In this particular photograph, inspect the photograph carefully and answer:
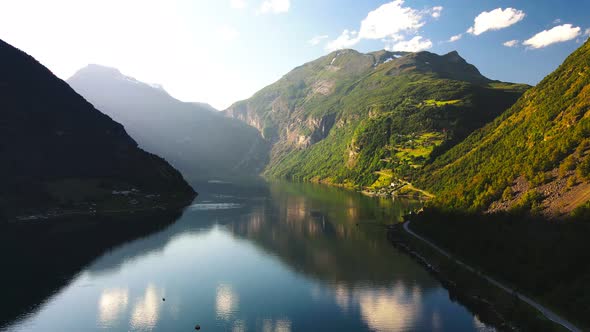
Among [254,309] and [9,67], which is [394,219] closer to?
[254,309]

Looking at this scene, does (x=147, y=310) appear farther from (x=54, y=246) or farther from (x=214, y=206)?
(x=214, y=206)

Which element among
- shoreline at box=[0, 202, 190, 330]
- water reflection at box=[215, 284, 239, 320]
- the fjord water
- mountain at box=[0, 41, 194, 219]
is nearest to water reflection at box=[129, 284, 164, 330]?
the fjord water

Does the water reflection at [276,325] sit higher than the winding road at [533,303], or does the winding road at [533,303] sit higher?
the winding road at [533,303]

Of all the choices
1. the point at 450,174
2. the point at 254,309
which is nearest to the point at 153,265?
the point at 254,309

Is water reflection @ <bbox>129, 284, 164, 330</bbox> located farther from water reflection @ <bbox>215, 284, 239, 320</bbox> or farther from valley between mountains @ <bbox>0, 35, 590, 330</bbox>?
valley between mountains @ <bbox>0, 35, 590, 330</bbox>

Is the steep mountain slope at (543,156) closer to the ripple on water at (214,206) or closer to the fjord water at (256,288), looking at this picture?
the fjord water at (256,288)

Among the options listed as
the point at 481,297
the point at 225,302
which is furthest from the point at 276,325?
the point at 481,297

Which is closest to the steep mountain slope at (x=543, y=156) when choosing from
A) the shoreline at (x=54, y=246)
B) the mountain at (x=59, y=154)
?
the shoreline at (x=54, y=246)
